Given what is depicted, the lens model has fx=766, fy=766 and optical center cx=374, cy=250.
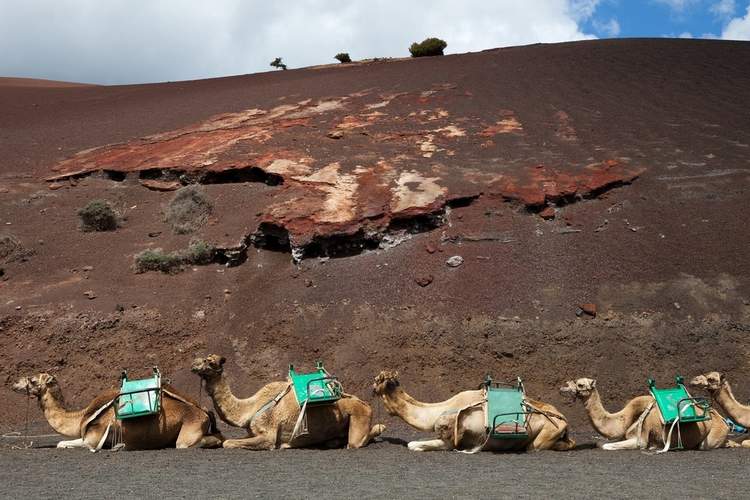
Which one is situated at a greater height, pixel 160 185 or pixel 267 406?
pixel 160 185

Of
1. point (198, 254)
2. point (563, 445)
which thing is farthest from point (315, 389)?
point (198, 254)

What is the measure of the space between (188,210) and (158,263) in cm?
264

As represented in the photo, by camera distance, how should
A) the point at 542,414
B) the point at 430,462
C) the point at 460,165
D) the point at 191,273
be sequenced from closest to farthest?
the point at 430,462
the point at 542,414
the point at 191,273
the point at 460,165

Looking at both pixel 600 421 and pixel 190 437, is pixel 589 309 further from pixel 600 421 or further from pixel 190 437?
pixel 190 437

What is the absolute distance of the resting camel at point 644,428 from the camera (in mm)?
11023

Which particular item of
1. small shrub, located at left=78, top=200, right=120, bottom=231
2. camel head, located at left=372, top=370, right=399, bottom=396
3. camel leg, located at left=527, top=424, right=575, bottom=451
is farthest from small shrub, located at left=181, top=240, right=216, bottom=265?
camel leg, located at left=527, top=424, right=575, bottom=451

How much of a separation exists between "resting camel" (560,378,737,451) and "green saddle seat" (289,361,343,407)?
3435 millimetres

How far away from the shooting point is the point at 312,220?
21.6 meters

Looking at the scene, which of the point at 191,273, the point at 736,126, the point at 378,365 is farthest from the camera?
the point at 736,126

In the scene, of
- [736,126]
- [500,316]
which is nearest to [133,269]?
[500,316]

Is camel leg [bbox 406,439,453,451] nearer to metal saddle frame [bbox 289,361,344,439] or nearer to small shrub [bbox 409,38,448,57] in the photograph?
metal saddle frame [bbox 289,361,344,439]

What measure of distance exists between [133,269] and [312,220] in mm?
5084

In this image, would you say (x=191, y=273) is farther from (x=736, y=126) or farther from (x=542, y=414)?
(x=736, y=126)

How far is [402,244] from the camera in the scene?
21.0 m
